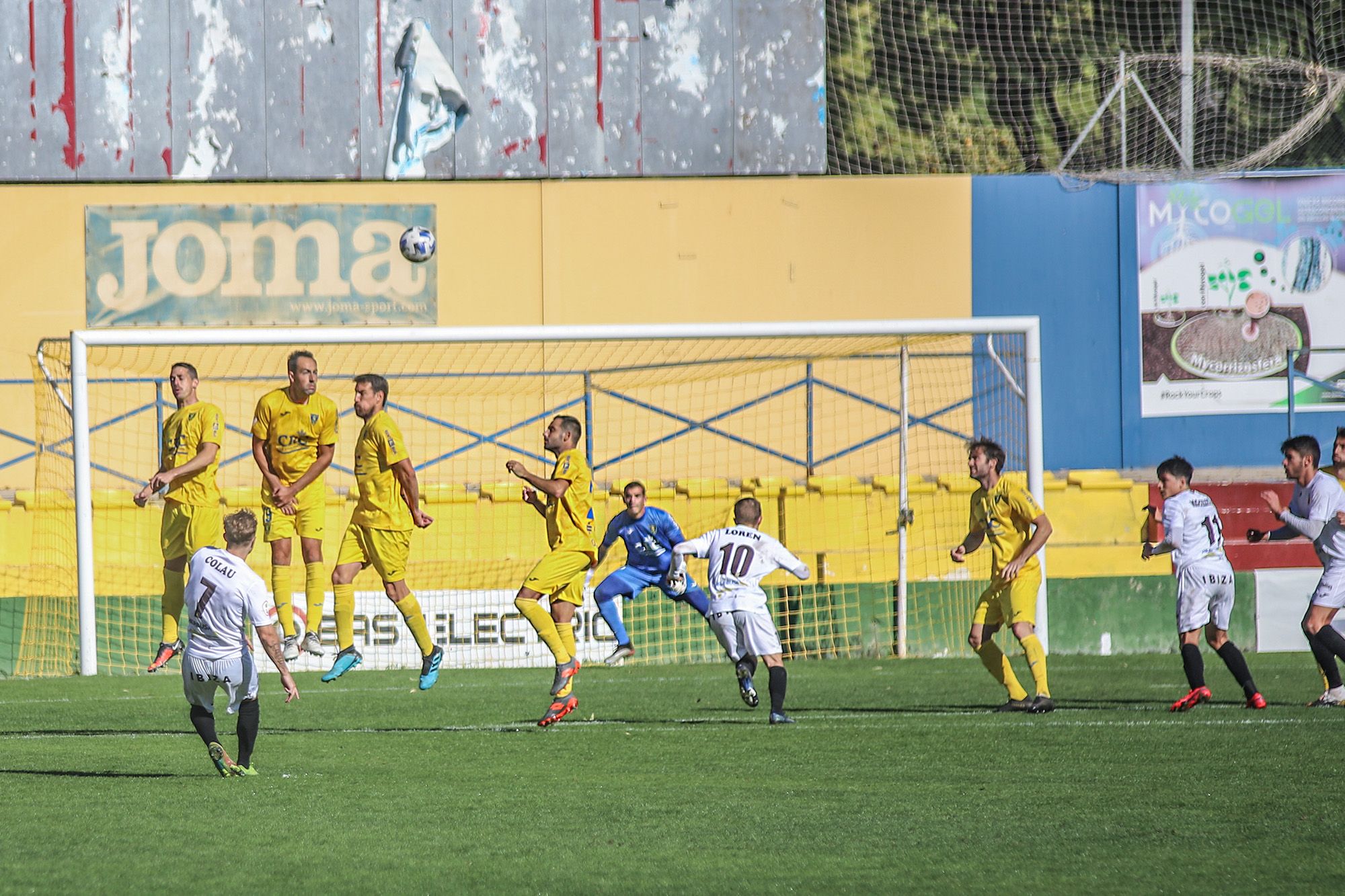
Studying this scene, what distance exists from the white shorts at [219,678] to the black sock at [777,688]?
339cm

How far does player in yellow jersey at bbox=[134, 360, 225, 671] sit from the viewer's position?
10305 millimetres

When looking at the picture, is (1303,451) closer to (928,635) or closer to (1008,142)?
(928,635)

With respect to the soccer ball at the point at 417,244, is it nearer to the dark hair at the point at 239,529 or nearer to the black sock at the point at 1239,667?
the black sock at the point at 1239,667

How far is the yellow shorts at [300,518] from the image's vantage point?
34.3 feet

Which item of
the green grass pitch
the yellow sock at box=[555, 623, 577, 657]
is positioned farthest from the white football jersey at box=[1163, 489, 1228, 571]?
the yellow sock at box=[555, 623, 577, 657]

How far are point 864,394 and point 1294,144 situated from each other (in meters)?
7.08

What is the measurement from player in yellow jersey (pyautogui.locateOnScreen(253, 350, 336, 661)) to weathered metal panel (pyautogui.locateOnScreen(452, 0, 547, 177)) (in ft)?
37.2

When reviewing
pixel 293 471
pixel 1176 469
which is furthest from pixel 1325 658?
pixel 293 471

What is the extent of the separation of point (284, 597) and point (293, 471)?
872 mm

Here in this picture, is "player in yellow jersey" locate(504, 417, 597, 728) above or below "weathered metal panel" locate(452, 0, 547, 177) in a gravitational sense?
below

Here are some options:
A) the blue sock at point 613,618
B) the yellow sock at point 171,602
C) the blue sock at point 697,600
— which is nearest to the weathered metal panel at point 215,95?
the blue sock at point 613,618

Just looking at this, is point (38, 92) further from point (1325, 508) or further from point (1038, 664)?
point (1325, 508)

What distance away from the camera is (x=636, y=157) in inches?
849

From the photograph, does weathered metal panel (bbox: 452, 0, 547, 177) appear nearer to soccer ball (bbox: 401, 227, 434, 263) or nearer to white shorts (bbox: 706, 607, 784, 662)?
soccer ball (bbox: 401, 227, 434, 263)
